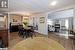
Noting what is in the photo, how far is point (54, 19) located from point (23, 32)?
17.7 feet

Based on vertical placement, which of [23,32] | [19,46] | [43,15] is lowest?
[23,32]

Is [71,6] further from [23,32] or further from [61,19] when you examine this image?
[61,19]

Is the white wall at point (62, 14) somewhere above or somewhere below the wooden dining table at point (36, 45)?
above

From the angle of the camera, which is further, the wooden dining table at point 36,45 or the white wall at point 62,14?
the white wall at point 62,14

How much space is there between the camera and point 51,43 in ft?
2.32

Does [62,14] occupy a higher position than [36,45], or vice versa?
[62,14]

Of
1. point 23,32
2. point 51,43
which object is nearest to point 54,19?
point 23,32

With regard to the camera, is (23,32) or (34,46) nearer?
(34,46)

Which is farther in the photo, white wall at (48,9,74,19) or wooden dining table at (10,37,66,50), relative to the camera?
white wall at (48,9,74,19)

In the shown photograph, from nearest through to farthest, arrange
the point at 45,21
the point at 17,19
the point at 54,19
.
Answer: the point at 45,21, the point at 54,19, the point at 17,19

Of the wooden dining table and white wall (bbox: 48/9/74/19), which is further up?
white wall (bbox: 48/9/74/19)

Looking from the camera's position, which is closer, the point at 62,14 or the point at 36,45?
the point at 36,45

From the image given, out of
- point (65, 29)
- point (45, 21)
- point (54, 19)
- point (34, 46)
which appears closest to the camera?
point (34, 46)

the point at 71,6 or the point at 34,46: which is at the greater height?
the point at 71,6
